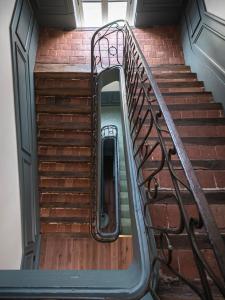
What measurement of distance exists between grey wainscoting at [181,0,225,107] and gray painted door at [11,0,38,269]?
2529 mm

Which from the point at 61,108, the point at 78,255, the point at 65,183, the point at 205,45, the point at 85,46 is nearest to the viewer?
the point at 205,45

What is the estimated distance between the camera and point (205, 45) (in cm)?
397

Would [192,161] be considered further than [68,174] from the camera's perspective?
No

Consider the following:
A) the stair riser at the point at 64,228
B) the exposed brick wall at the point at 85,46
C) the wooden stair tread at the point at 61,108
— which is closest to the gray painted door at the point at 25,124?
the wooden stair tread at the point at 61,108

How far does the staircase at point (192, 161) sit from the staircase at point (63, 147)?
144 centimetres

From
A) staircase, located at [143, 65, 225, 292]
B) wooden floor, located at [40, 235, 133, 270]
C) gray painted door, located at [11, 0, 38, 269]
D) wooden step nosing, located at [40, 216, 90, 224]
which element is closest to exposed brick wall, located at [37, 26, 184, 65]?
gray painted door, located at [11, 0, 38, 269]

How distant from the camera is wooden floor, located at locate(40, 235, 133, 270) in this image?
4707mm

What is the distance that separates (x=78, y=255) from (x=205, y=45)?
408 cm

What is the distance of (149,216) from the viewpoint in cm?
168

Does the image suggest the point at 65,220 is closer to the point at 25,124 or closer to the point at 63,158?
the point at 63,158

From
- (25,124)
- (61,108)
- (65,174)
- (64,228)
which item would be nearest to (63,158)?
(65,174)

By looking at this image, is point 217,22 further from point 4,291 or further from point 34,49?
point 4,291

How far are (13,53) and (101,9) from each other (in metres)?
2.92

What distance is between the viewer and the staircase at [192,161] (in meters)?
1.53
